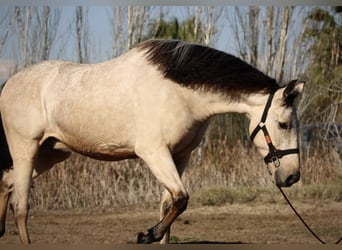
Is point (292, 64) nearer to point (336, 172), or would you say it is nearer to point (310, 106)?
point (310, 106)

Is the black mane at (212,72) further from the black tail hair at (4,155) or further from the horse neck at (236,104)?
the black tail hair at (4,155)

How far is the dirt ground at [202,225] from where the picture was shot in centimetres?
698

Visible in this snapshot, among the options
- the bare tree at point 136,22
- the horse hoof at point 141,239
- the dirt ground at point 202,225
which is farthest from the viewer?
the bare tree at point 136,22

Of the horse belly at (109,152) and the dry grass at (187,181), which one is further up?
the horse belly at (109,152)

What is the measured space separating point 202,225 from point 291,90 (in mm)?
3730

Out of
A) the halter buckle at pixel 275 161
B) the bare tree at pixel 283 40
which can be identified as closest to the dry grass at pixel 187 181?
the bare tree at pixel 283 40

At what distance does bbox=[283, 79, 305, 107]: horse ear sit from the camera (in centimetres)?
471

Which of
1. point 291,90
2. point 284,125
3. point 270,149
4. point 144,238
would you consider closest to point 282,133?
point 284,125

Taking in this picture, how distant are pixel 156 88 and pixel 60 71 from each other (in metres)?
1.24

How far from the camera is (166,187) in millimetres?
4766

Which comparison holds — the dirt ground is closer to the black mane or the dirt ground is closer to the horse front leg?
the horse front leg

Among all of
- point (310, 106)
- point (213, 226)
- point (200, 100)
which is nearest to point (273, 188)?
point (213, 226)

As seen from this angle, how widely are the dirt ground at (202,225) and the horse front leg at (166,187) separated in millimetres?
1988

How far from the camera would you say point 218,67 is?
5094 mm
